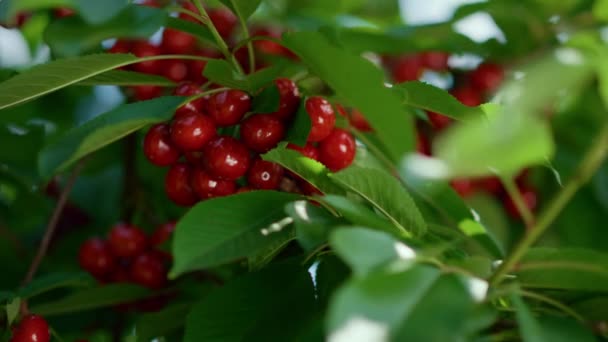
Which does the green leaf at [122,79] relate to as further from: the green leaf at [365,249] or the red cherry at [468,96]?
the red cherry at [468,96]

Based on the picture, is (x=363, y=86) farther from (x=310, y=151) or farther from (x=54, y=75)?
(x=54, y=75)

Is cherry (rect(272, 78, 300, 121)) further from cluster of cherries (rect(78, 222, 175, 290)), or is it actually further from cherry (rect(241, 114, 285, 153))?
cluster of cherries (rect(78, 222, 175, 290))

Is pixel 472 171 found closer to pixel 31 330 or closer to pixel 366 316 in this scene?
pixel 366 316

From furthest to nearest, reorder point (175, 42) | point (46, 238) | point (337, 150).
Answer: point (175, 42)
point (46, 238)
point (337, 150)

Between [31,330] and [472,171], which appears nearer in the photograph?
[472,171]

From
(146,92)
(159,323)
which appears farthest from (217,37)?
(159,323)

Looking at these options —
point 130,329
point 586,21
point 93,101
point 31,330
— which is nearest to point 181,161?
point 31,330

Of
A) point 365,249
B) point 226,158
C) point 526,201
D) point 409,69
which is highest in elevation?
point 365,249
